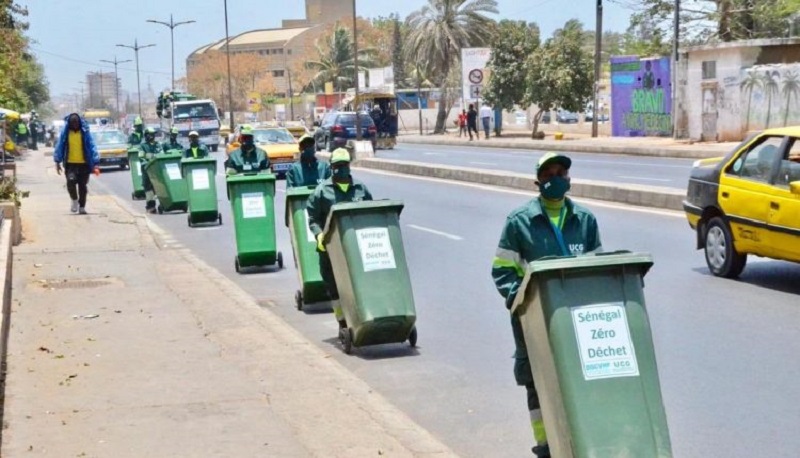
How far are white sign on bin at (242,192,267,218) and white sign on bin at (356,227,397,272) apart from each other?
5245 millimetres

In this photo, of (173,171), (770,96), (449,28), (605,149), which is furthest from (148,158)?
(449,28)

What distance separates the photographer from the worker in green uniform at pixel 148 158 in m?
24.2

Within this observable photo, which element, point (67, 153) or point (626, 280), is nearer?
point (626, 280)

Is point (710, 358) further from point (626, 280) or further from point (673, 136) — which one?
point (673, 136)

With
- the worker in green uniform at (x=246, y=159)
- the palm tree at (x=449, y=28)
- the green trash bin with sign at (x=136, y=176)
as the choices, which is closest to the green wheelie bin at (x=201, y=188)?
the worker in green uniform at (x=246, y=159)

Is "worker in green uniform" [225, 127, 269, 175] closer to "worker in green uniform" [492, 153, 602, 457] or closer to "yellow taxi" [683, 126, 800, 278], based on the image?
"yellow taxi" [683, 126, 800, 278]

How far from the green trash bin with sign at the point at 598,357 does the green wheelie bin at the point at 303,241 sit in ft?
19.3

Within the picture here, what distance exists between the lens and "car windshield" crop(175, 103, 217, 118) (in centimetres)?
5391

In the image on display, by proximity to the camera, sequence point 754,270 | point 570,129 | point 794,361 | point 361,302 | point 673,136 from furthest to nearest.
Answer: point 570,129 < point 673,136 < point 754,270 < point 361,302 < point 794,361

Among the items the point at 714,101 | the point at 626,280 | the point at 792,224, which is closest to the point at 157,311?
the point at 792,224

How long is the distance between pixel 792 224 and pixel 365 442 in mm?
5923

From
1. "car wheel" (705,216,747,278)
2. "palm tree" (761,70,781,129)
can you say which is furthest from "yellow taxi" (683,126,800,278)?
"palm tree" (761,70,781,129)

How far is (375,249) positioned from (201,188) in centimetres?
1141

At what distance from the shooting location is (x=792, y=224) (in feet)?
36.5
